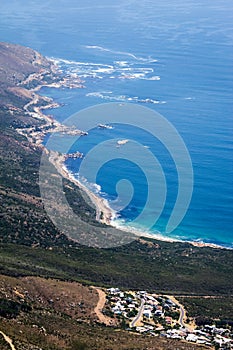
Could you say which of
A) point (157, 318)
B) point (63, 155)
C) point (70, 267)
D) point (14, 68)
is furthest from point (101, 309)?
point (14, 68)

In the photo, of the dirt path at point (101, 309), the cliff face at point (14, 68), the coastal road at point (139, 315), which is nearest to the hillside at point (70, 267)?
the dirt path at point (101, 309)

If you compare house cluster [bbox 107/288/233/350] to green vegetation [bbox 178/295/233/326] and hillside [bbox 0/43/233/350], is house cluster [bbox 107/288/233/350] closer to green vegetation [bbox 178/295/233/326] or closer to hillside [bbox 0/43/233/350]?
green vegetation [bbox 178/295/233/326]

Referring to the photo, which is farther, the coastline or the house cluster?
the coastline

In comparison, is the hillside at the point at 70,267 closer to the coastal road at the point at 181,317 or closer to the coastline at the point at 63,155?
the coastal road at the point at 181,317

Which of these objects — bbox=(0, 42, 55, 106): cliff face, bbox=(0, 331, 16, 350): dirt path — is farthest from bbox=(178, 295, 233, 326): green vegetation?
bbox=(0, 42, 55, 106): cliff face

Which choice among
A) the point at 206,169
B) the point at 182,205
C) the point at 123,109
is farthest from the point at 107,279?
the point at 123,109

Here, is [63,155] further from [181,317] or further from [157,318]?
[157,318]
